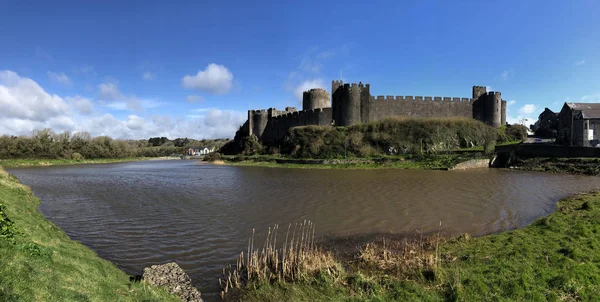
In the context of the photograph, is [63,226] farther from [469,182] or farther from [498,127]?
[498,127]


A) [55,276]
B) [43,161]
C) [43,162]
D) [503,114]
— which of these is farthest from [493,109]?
[43,161]

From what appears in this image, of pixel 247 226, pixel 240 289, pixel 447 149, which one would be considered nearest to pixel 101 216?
pixel 247 226

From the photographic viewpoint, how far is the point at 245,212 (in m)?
12.3

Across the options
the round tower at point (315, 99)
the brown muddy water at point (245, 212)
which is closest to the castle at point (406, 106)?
the round tower at point (315, 99)

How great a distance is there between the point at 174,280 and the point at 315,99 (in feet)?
137

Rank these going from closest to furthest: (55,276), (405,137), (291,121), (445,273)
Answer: (55,276) → (445,273) → (405,137) → (291,121)

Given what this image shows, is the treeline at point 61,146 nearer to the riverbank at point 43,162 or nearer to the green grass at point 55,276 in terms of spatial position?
the riverbank at point 43,162

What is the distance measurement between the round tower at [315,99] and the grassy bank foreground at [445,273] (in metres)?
39.3

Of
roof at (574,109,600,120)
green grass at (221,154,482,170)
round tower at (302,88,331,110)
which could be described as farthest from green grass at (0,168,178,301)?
round tower at (302,88,331,110)

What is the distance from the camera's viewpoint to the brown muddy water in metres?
8.02

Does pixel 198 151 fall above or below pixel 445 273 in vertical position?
above

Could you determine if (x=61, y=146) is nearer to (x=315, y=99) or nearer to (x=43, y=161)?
(x=43, y=161)

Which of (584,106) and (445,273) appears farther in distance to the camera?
(584,106)

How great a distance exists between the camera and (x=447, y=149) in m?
35.5
